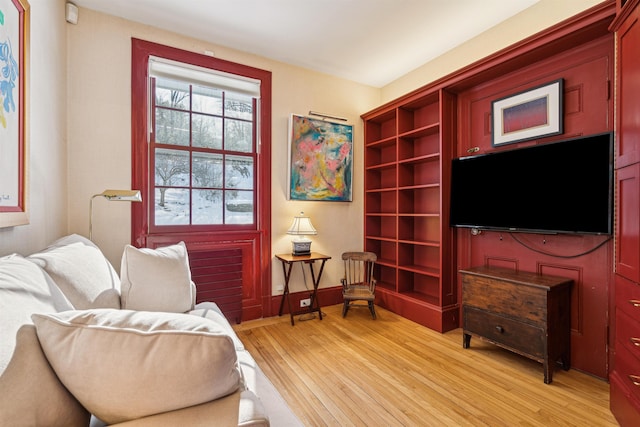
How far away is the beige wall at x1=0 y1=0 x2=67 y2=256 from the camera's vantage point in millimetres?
1666

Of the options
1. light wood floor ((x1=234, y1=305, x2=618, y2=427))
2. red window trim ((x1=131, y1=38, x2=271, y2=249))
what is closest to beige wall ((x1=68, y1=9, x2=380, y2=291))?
red window trim ((x1=131, y1=38, x2=271, y2=249))

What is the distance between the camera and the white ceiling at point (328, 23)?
2594 millimetres

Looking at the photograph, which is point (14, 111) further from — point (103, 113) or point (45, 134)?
point (103, 113)

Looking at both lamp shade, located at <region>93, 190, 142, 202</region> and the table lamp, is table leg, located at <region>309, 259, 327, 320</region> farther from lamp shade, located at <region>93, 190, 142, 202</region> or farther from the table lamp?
lamp shade, located at <region>93, 190, 142, 202</region>

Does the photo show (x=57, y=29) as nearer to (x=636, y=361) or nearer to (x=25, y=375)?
(x=25, y=375)

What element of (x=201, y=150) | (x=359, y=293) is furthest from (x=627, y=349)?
(x=201, y=150)

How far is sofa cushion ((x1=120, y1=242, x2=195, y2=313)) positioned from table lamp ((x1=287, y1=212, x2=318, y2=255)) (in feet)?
4.86

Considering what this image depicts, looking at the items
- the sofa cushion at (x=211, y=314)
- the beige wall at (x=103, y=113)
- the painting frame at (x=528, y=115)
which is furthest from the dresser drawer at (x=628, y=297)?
the beige wall at (x=103, y=113)

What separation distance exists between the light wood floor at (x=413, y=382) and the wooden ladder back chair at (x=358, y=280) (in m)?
0.43

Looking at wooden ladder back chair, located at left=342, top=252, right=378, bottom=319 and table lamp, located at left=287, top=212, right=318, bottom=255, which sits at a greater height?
table lamp, located at left=287, top=212, right=318, bottom=255

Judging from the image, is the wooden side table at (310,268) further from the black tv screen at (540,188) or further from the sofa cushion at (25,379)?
the sofa cushion at (25,379)

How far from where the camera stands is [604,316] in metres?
Result: 2.17

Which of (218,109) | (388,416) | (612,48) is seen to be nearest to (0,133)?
(218,109)

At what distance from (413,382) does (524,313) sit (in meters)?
1.00
